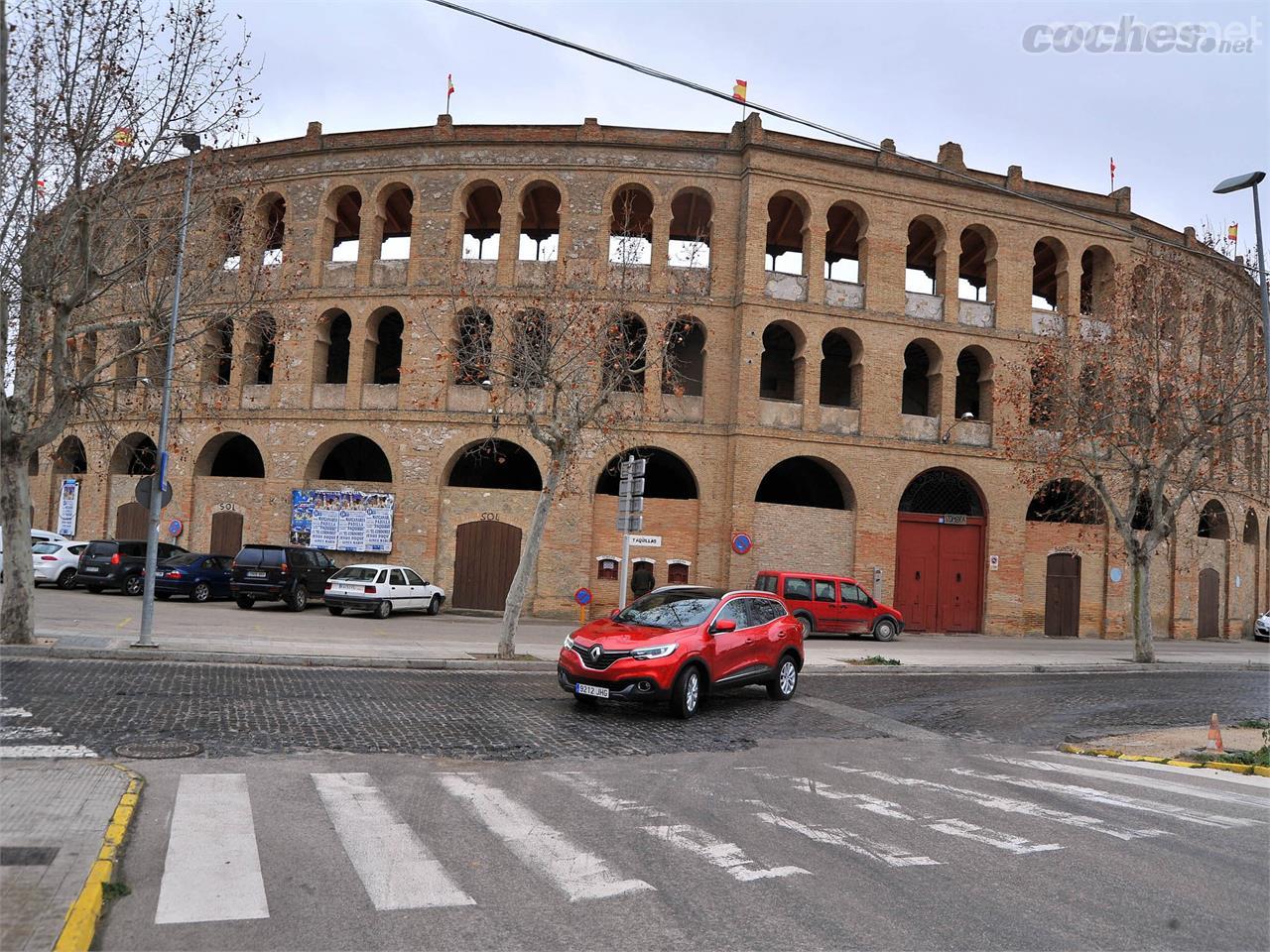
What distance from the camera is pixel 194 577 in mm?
25672

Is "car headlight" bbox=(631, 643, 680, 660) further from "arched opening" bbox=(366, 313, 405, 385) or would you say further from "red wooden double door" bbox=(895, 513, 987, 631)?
"arched opening" bbox=(366, 313, 405, 385)

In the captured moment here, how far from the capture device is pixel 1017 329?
→ 95.3 feet

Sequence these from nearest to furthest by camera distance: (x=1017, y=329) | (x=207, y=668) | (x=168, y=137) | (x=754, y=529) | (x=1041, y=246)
A: 1. (x=207, y=668)
2. (x=168, y=137)
3. (x=754, y=529)
4. (x=1017, y=329)
5. (x=1041, y=246)

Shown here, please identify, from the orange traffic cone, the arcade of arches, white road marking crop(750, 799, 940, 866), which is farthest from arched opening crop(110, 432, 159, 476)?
the orange traffic cone

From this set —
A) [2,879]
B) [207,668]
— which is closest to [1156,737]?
[2,879]

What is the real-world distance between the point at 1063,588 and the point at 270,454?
2568 centimetres

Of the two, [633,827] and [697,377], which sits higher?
[697,377]

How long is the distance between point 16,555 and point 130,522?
56.1 ft

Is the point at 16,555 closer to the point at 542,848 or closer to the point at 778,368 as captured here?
the point at 542,848

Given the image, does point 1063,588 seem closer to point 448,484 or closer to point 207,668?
point 448,484

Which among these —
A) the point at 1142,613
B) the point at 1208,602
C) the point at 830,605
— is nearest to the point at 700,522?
the point at 830,605

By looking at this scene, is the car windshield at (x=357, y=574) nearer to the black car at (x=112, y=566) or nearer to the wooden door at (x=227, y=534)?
the black car at (x=112, y=566)

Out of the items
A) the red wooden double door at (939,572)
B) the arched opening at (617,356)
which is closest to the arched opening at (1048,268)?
the red wooden double door at (939,572)

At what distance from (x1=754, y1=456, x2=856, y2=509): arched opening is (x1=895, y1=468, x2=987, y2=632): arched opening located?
90.9 inches
